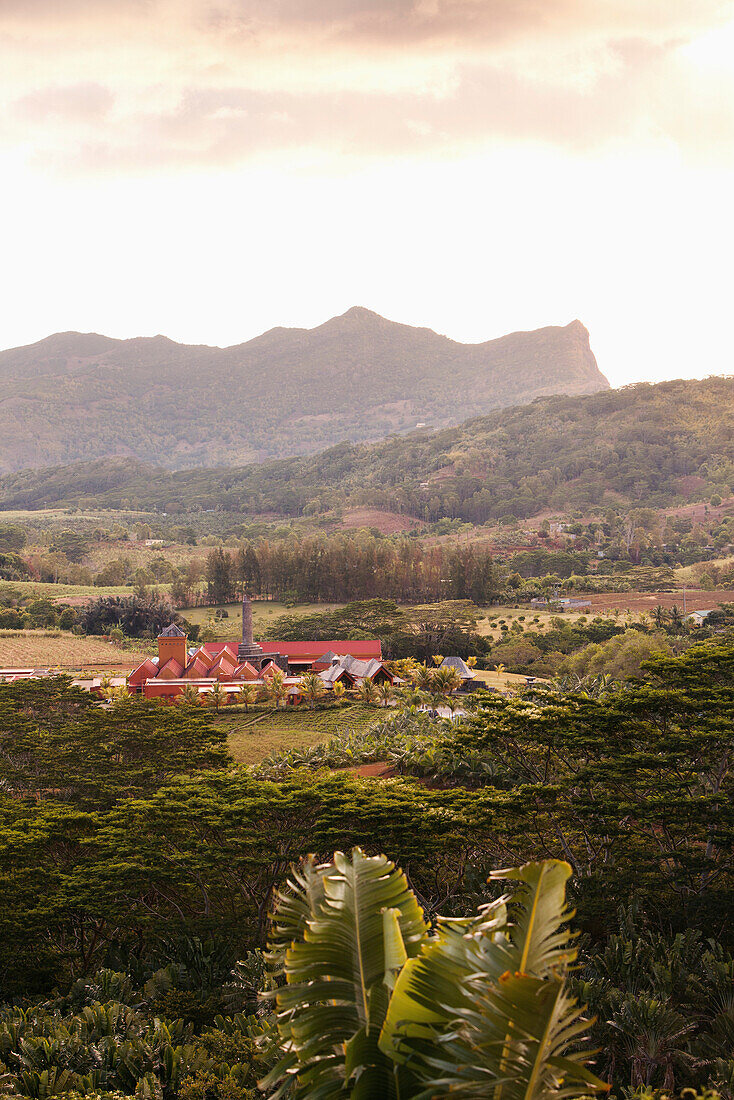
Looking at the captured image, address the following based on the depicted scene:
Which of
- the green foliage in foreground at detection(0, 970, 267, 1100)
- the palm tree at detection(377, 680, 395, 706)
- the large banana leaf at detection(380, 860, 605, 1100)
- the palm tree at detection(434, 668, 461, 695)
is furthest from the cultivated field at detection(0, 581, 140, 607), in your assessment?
the large banana leaf at detection(380, 860, 605, 1100)

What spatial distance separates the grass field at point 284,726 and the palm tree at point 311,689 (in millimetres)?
931

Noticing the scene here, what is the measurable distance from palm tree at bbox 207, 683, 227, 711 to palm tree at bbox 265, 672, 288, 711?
2.39 meters

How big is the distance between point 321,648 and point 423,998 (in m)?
52.7

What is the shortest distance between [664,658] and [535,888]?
613 inches

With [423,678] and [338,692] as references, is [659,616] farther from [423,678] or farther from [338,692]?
[338,692]

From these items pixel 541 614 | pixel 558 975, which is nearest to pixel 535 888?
pixel 558 975

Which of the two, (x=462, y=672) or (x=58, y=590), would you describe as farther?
(x=58, y=590)

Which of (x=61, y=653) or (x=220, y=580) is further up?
(x=220, y=580)

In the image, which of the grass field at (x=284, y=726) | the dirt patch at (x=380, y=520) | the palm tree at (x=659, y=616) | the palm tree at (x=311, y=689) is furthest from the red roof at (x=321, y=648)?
the dirt patch at (x=380, y=520)

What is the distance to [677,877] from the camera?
15172 millimetres

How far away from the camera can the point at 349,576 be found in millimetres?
84125

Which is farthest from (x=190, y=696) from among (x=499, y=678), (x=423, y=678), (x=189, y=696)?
(x=499, y=678)

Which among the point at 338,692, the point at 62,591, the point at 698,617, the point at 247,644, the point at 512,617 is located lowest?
the point at 698,617

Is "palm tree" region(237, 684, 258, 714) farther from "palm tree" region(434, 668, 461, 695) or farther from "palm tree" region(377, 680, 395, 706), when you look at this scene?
"palm tree" region(434, 668, 461, 695)
